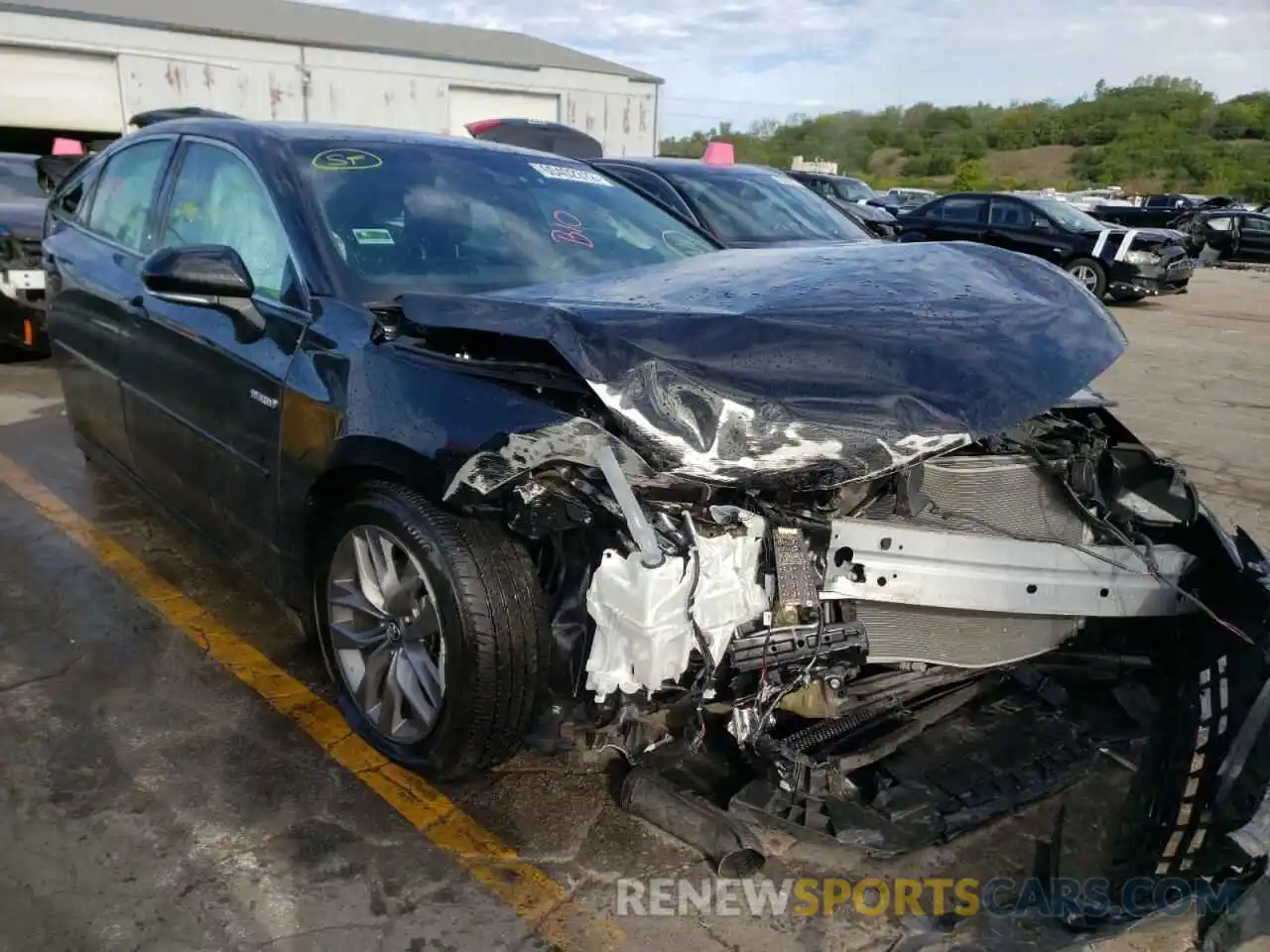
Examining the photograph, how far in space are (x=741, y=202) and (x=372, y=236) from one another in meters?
5.00

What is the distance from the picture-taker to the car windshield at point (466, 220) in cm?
301

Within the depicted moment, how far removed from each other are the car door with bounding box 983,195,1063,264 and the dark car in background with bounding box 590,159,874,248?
7741 millimetres

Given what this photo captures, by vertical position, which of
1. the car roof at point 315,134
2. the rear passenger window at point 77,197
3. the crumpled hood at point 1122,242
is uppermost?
the car roof at point 315,134

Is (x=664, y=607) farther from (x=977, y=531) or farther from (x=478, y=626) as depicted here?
(x=977, y=531)

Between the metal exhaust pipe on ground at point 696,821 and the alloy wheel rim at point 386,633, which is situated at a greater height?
the alloy wheel rim at point 386,633

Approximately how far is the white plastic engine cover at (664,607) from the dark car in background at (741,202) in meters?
4.98

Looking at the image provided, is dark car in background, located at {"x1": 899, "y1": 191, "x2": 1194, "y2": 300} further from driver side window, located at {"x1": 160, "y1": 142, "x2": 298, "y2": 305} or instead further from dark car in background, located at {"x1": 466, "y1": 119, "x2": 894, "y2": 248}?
driver side window, located at {"x1": 160, "y1": 142, "x2": 298, "y2": 305}

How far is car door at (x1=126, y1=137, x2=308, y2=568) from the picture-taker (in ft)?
9.67

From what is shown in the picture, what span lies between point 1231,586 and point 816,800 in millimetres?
1280

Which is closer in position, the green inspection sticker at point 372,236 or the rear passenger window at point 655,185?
the green inspection sticker at point 372,236

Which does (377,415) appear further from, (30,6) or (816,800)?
(30,6)

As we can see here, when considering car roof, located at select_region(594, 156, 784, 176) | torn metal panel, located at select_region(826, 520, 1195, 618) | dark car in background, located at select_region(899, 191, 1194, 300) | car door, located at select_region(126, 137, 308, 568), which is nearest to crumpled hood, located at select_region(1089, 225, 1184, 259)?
dark car in background, located at select_region(899, 191, 1194, 300)

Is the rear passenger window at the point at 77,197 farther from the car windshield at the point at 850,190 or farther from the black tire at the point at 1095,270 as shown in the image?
the car windshield at the point at 850,190

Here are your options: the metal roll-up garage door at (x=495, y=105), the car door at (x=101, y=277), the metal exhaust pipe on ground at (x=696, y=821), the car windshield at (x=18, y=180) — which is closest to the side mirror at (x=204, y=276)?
the car door at (x=101, y=277)
